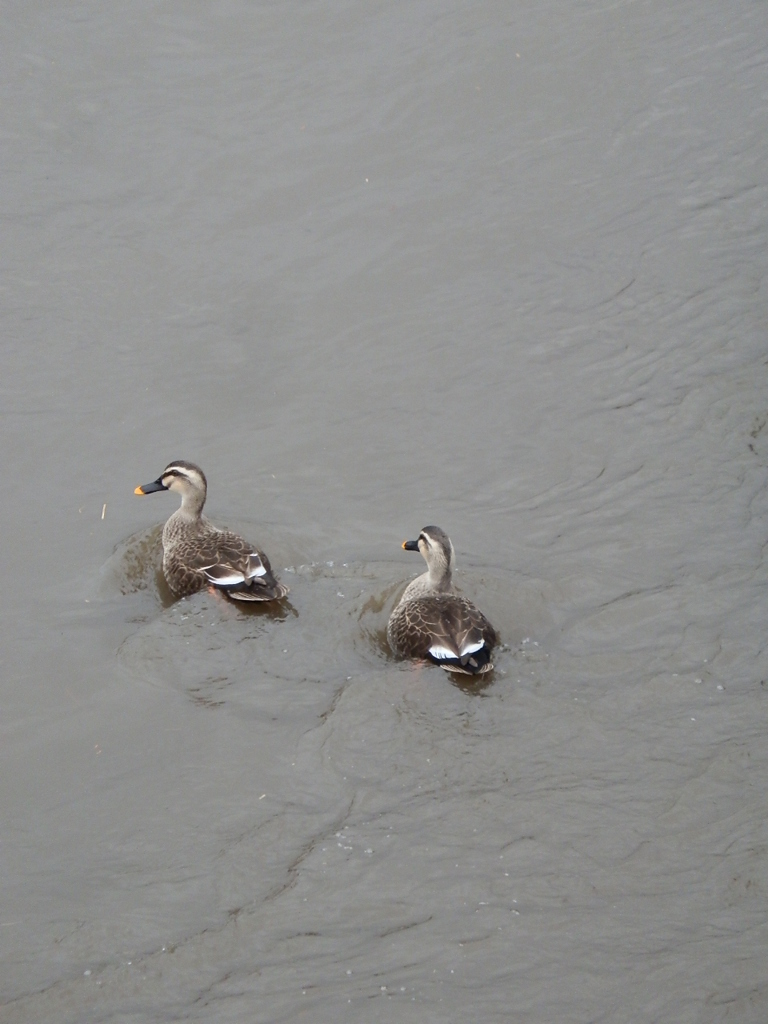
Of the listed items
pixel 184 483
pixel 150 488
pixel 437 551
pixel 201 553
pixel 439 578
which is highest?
pixel 437 551

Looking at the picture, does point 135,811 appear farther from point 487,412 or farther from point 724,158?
point 724,158

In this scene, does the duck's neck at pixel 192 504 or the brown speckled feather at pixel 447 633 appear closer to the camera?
the brown speckled feather at pixel 447 633

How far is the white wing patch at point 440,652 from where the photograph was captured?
7875 millimetres

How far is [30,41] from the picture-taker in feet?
48.9

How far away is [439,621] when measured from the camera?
26.5 ft

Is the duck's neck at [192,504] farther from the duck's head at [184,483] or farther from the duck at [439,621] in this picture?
the duck at [439,621]

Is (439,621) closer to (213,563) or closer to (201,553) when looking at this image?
(213,563)

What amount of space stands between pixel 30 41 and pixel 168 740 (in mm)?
10819

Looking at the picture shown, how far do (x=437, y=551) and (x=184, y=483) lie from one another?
2205 mm

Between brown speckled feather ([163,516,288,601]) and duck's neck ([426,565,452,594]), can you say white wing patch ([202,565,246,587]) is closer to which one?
brown speckled feather ([163,516,288,601])

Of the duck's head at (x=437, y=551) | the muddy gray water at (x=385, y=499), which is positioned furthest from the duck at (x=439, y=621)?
the muddy gray water at (x=385, y=499)

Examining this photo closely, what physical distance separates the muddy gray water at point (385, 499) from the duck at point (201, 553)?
20 centimetres

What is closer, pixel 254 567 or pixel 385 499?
pixel 254 567

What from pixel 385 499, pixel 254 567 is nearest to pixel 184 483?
pixel 254 567
